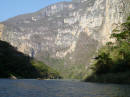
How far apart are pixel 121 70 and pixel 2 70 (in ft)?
397

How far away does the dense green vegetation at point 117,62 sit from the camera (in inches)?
2274

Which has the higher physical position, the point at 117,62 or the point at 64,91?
the point at 117,62

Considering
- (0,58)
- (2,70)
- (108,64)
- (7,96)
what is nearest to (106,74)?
(108,64)

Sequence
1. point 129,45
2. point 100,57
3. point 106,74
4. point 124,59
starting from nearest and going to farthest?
point 129,45
point 124,59
point 106,74
point 100,57

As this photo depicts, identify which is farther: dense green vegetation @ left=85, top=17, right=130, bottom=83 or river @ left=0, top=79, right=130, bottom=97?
dense green vegetation @ left=85, top=17, right=130, bottom=83

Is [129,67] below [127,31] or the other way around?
below

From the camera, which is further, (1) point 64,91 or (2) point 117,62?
(2) point 117,62

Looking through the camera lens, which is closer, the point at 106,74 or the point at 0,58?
the point at 106,74

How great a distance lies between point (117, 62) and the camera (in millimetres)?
80438

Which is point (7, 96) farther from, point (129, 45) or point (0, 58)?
point (0, 58)

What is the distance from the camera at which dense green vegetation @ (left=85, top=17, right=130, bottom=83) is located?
189ft

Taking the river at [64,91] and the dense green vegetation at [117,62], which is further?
the dense green vegetation at [117,62]

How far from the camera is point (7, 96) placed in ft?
97.5

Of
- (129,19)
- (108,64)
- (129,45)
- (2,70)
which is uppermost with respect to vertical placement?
(129,19)
